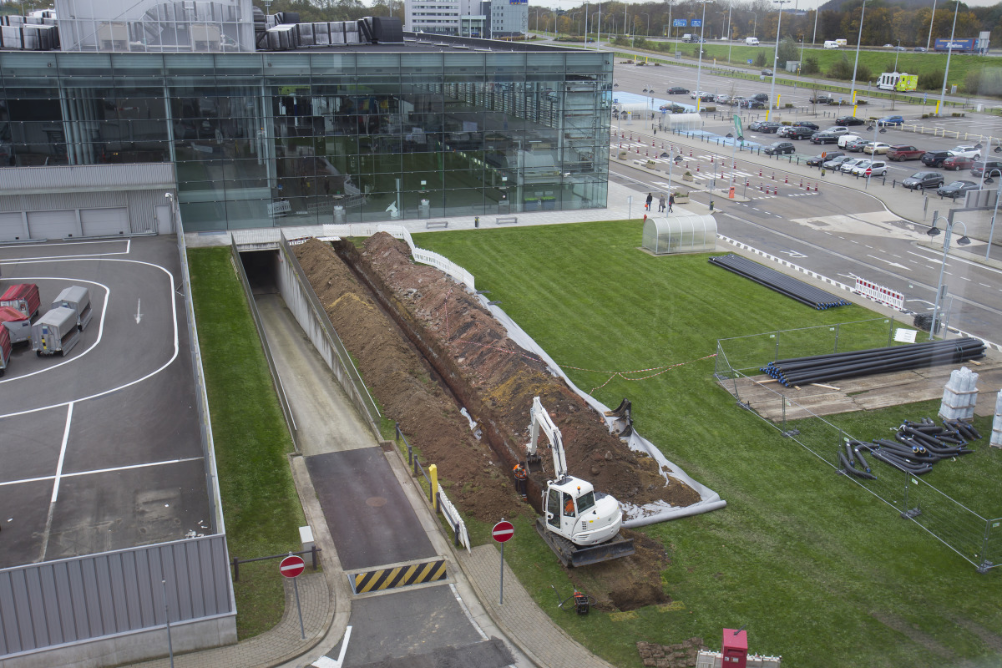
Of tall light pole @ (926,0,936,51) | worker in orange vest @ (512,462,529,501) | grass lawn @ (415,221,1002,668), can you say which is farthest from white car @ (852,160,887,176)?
worker in orange vest @ (512,462,529,501)

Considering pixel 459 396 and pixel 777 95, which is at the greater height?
pixel 777 95

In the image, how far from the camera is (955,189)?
204 feet

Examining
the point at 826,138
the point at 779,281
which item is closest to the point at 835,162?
the point at 826,138

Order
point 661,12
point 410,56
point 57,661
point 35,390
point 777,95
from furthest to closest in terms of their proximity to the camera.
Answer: point 661,12 → point 777,95 → point 410,56 → point 35,390 → point 57,661

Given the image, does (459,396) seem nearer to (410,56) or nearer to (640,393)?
(640,393)

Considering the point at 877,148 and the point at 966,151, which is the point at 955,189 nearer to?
the point at 966,151

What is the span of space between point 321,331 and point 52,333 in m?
10.3

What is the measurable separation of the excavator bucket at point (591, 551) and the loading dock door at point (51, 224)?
35.8 metres

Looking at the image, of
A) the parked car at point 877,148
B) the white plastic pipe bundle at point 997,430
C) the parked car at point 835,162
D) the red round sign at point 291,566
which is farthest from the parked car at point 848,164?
the red round sign at point 291,566

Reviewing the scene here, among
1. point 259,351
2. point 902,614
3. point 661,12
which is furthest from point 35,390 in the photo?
point 661,12

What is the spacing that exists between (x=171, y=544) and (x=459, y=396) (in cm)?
1604

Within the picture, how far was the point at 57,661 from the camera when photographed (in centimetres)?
1780

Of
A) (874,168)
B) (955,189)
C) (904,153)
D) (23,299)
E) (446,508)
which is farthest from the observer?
(904,153)

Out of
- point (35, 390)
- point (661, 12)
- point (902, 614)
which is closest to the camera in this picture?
point (902, 614)
